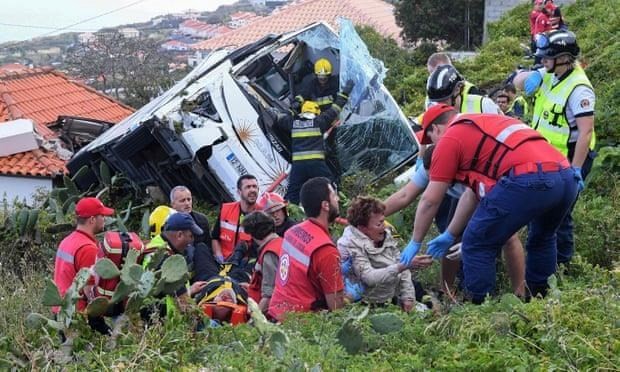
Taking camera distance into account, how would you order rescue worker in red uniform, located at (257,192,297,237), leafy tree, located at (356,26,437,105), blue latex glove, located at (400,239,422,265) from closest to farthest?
blue latex glove, located at (400,239,422,265), rescue worker in red uniform, located at (257,192,297,237), leafy tree, located at (356,26,437,105)

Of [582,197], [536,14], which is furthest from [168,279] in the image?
[536,14]

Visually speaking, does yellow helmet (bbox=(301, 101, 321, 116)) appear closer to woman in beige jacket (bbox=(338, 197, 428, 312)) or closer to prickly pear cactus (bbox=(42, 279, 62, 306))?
woman in beige jacket (bbox=(338, 197, 428, 312))

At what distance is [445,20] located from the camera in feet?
81.6

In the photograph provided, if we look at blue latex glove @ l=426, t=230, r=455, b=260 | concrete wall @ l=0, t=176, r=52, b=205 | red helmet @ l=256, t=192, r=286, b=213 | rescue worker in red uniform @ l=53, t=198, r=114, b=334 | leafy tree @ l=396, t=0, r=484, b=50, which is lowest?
leafy tree @ l=396, t=0, r=484, b=50

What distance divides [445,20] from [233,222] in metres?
19.3

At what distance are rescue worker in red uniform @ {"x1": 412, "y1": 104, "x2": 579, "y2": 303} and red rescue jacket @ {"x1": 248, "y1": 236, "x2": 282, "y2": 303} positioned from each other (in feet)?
3.36

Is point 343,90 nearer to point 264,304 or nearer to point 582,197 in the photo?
point 582,197

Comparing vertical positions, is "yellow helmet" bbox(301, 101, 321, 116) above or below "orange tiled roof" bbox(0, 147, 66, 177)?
above

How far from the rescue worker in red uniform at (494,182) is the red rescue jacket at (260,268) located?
1.02m

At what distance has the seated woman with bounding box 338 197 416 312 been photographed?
4953 millimetres

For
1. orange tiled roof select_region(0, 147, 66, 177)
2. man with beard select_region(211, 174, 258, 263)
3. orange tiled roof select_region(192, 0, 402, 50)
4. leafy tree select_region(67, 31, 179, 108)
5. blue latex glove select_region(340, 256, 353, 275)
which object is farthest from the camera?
leafy tree select_region(67, 31, 179, 108)

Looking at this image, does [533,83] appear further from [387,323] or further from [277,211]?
[387,323]

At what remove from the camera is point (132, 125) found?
9.10 meters

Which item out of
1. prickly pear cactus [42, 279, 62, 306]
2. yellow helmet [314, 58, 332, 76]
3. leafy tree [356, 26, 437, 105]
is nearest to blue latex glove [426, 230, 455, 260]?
prickly pear cactus [42, 279, 62, 306]
